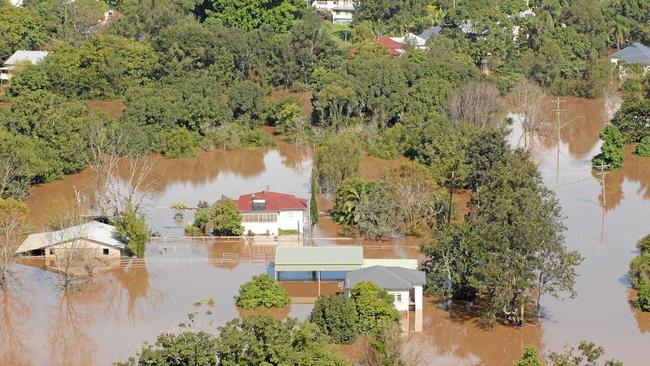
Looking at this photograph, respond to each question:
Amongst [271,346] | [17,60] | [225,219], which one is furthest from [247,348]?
[17,60]

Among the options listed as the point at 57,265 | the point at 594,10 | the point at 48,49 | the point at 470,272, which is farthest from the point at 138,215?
the point at 594,10

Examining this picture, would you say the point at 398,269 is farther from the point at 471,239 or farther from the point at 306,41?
the point at 306,41

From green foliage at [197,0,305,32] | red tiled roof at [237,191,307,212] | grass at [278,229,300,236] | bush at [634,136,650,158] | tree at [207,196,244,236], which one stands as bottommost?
grass at [278,229,300,236]

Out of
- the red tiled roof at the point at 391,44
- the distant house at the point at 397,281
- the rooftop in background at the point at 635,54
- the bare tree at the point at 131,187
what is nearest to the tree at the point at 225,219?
the bare tree at the point at 131,187

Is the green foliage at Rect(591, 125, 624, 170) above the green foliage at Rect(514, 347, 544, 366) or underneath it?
above

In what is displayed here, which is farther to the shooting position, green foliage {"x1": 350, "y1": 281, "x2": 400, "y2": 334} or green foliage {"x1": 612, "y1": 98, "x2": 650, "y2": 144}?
green foliage {"x1": 612, "y1": 98, "x2": 650, "y2": 144}

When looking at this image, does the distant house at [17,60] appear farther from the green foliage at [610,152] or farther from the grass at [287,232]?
the green foliage at [610,152]

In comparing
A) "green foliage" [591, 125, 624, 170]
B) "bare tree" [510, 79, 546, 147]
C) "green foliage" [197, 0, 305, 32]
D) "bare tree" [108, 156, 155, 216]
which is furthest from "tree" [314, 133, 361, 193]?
"green foliage" [197, 0, 305, 32]

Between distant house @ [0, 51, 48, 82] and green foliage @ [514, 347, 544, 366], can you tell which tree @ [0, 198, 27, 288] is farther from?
distant house @ [0, 51, 48, 82]
